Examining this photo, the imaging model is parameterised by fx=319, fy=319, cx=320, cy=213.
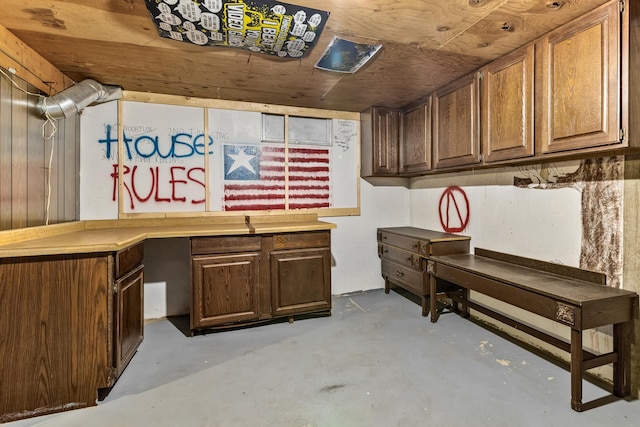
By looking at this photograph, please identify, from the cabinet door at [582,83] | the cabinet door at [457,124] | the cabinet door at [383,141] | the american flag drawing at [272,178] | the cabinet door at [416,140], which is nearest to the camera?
the cabinet door at [582,83]

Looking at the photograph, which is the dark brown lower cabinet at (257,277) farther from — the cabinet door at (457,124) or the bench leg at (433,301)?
the cabinet door at (457,124)

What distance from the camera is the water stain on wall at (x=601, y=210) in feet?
6.25

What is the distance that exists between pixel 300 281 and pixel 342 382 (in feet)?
3.48

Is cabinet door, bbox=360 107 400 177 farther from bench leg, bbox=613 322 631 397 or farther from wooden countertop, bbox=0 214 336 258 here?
bench leg, bbox=613 322 631 397

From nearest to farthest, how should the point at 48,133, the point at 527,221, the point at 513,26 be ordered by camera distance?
the point at 513,26 < the point at 48,133 < the point at 527,221

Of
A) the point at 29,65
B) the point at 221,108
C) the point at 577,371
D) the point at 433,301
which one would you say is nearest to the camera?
the point at 577,371

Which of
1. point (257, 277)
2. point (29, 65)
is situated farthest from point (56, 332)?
point (29, 65)

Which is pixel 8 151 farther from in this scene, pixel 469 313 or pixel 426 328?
pixel 469 313

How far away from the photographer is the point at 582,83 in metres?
1.78

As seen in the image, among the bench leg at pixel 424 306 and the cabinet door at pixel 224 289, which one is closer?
the cabinet door at pixel 224 289

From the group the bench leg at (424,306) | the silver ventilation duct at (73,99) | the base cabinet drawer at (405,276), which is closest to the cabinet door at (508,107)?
the base cabinet drawer at (405,276)

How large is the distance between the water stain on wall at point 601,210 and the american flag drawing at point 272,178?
87.4 inches

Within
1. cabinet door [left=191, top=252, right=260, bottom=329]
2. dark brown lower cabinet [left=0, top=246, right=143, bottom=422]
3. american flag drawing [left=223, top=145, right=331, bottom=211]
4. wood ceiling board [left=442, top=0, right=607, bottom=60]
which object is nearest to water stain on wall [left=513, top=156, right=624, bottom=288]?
wood ceiling board [left=442, top=0, right=607, bottom=60]

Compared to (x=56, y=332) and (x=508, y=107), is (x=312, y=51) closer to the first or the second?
(x=508, y=107)
